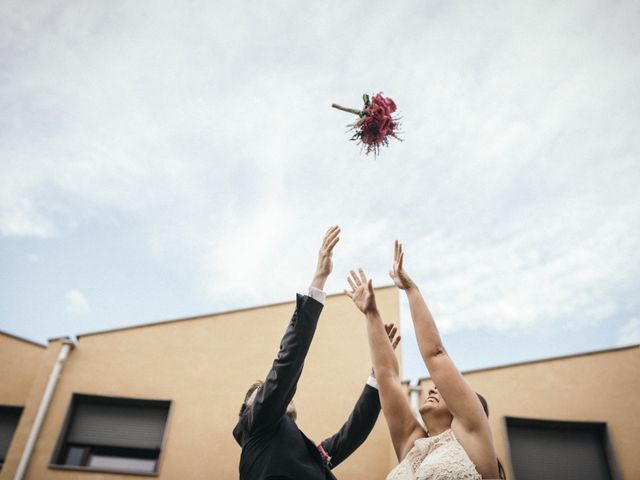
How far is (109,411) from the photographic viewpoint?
6359 mm

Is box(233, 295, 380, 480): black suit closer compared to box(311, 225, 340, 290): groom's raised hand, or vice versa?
box(233, 295, 380, 480): black suit

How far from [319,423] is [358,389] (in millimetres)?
703

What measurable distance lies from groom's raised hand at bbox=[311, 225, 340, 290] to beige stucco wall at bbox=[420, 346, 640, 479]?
15.0 feet

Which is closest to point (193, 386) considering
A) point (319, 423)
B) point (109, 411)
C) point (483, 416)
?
point (109, 411)

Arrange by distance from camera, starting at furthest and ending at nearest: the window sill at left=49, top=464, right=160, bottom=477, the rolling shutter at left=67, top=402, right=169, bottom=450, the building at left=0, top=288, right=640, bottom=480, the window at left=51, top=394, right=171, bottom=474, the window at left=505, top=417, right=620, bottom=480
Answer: the rolling shutter at left=67, top=402, right=169, bottom=450 < the window at left=51, top=394, right=171, bottom=474 < the window sill at left=49, top=464, right=160, bottom=477 < the building at left=0, top=288, right=640, bottom=480 < the window at left=505, top=417, right=620, bottom=480

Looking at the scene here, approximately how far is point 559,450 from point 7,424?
8148mm

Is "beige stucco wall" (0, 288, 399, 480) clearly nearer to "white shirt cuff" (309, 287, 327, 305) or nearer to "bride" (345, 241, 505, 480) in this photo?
"bride" (345, 241, 505, 480)

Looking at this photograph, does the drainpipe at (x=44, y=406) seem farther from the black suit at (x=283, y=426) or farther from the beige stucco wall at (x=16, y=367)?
the black suit at (x=283, y=426)

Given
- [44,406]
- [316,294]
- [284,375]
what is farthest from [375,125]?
[44,406]

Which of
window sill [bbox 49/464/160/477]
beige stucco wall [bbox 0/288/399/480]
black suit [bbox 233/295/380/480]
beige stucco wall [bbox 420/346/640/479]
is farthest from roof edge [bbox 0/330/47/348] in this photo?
black suit [bbox 233/295/380/480]

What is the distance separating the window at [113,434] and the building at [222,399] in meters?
0.01

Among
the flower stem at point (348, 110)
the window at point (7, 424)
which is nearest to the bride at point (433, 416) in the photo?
the flower stem at point (348, 110)

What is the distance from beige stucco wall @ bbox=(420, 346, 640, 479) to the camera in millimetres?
5355

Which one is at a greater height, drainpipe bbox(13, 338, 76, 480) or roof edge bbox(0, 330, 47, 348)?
roof edge bbox(0, 330, 47, 348)
